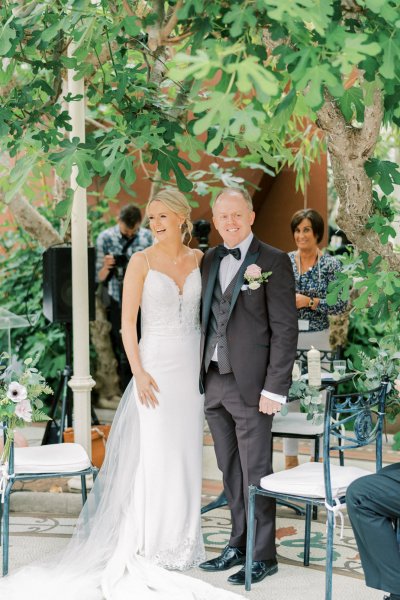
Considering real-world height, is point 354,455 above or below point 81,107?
below

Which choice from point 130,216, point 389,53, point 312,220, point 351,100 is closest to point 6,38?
point 351,100

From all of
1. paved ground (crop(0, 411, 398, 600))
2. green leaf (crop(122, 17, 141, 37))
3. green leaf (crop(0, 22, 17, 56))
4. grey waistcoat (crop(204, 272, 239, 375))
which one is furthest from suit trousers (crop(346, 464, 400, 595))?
green leaf (crop(0, 22, 17, 56))

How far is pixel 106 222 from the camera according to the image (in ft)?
29.6

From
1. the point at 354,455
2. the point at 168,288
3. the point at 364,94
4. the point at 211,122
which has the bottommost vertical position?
the point at 354,455

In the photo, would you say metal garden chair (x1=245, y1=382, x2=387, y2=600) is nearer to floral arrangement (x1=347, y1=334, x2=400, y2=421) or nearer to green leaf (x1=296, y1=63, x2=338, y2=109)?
floral arrangement (x1=347, y1=334, x2=400, y2=421)

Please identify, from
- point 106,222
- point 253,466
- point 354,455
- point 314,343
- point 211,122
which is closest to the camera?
point 211,122

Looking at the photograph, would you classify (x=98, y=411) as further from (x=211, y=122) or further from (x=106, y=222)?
(x=211, y=122)

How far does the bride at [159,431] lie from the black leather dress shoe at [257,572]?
28cm

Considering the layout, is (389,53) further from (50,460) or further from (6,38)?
(50,460)

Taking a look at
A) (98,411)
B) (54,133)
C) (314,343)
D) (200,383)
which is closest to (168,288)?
(200,383)

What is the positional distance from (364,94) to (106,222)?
18.5 feet

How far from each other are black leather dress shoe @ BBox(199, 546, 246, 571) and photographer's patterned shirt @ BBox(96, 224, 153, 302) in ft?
12.6

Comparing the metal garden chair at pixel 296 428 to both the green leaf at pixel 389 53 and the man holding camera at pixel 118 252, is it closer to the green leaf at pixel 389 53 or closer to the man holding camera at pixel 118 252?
the green leaf at pixel 389 53

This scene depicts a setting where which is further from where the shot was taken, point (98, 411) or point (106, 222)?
point (106, 222)
